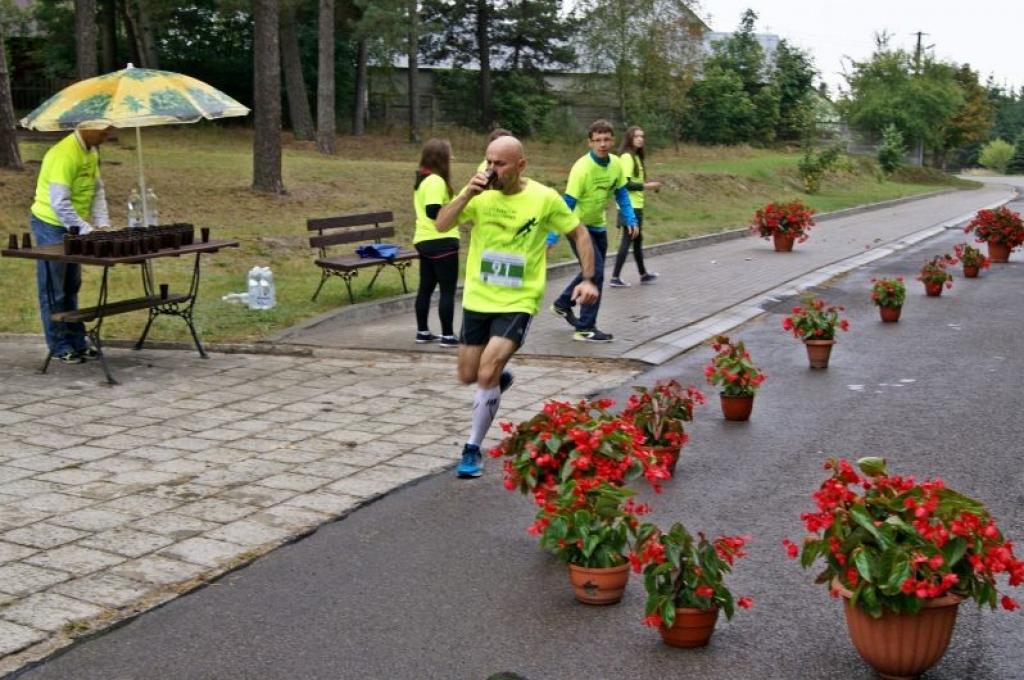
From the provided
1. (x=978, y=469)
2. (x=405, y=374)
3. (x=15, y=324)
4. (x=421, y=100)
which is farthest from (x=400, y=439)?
(x=421, y=100)

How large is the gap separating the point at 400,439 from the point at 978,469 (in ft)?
11.3

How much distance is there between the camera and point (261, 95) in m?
21.9

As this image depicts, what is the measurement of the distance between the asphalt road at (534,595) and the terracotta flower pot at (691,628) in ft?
0.16

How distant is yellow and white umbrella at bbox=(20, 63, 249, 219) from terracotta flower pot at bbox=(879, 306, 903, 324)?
6672 mm

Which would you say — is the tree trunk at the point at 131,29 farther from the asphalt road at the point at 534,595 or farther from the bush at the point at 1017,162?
the bush at the point at 1017,162

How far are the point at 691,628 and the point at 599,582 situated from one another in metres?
0.55

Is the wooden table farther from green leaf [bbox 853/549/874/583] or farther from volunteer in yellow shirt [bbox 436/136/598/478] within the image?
green leaf [bbox 853/549/874/583]

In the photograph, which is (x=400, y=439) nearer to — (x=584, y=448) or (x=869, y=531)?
(x=584, y=448)

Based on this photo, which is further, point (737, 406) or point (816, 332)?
point (816, 332)

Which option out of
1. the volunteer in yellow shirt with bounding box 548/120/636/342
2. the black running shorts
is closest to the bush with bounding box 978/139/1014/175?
the volunteer in yellow shirt with bounding box 548/120/636/342

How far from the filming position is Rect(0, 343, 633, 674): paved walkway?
213 inches

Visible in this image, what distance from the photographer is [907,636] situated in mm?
4168

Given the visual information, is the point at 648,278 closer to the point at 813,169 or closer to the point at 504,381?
the point at 504,381

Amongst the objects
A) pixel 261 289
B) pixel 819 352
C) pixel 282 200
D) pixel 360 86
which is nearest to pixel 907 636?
pixel 819 352
